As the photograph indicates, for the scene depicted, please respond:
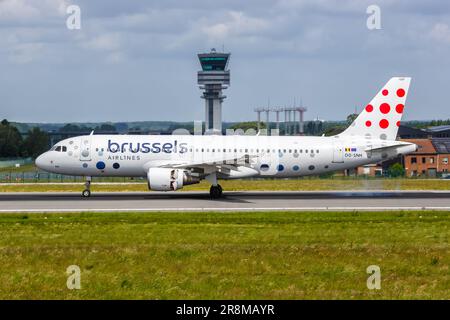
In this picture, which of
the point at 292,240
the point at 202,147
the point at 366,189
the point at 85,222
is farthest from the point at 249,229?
the point at 366,189

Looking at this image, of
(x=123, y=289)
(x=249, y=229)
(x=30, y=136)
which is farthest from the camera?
(x=30, y=136)

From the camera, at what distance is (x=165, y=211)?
38.5 m

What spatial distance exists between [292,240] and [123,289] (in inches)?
358

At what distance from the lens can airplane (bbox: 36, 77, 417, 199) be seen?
1881 inches

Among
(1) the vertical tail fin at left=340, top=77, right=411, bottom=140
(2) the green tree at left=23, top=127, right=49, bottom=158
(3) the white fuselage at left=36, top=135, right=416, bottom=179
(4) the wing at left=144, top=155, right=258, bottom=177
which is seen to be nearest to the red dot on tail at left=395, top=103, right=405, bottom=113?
(1) the vertical tail fin at left=340, top=77, right=411, bottom=140

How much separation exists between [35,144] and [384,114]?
108 m

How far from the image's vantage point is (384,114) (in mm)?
53062

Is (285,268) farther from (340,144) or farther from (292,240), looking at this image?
(340,144)

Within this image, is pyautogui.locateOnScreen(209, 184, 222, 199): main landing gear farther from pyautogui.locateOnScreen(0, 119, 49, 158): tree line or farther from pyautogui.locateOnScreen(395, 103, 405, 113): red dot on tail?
pyautogui.locateOnScreen(0, 119, 49, 158): tree line

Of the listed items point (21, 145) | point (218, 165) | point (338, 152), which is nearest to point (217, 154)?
point (218, 165)

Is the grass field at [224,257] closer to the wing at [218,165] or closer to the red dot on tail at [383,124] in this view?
the wing at [218,165]

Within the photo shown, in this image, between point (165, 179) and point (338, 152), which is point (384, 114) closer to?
point (338, 152)

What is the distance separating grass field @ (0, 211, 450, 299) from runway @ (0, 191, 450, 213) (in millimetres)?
6083
